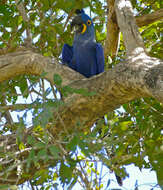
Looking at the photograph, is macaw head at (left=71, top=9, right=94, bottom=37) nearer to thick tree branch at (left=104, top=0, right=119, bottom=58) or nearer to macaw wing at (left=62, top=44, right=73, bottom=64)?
macaw wing at (left=62, top=44, right=73, bottom=64)

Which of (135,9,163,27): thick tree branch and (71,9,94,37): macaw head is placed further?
(71,9,94,37): macaw head

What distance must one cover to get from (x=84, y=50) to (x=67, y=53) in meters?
0.26

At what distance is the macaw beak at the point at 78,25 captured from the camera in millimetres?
4004

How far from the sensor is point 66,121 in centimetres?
256

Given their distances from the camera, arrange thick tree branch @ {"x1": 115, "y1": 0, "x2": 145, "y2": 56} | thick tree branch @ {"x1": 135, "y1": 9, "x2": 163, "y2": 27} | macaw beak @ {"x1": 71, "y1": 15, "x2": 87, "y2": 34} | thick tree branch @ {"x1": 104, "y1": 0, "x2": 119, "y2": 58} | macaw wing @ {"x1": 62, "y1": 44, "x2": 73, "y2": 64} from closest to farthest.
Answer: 1. thick tree branch @ {"x1": 115, "y1": 0, "x2": 145, "y2": 56}
2. thick tree branch @ {"x1": 135, "y1": 9, "x2": 163, "y2": 27}
3. thick tree branch @ {"x1": 104, "y1": 0, "x2": 119, "y2": 58}
4. macaw beak @ {"x1": 71, "y1": 15, "x2": 87, "y2": 34}
5. macaw wing @ {"x1": 62, "y1": 44, "x2": 73, "y2": 64}

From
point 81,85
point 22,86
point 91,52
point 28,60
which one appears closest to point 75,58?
point 91,52

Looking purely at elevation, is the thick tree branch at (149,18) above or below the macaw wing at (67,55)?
above

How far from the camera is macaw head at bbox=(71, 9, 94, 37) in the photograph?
402cm

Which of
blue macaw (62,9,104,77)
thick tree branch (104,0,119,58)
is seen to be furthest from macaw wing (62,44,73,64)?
thick tree branch (104,0,119,58)

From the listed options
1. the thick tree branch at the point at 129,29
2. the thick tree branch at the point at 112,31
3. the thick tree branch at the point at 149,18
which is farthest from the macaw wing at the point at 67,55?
the thick tree branch at the point at 129,29

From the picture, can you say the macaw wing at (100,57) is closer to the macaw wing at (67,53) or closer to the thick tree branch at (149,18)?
the macaw wing at (67,53)

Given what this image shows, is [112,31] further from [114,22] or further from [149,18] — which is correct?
[149,18]

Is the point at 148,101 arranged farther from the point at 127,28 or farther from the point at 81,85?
the point at 81,85

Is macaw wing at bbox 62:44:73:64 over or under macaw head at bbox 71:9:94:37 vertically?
under
